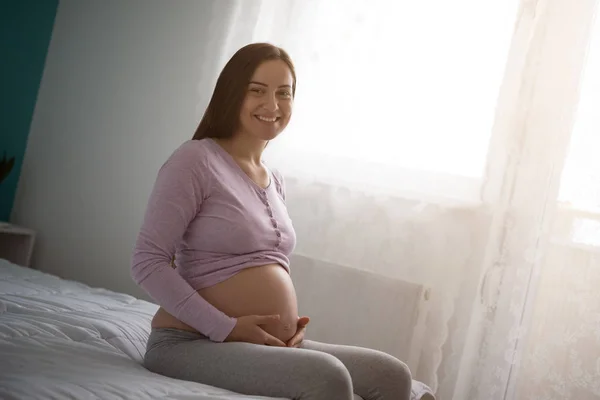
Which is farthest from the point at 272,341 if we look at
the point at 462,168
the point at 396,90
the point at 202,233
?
the point at 396,90

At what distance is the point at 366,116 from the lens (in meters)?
2.75

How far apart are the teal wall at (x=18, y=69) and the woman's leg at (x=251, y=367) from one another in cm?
248

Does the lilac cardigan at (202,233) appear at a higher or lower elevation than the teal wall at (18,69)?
lower

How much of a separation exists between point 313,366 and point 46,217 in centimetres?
266

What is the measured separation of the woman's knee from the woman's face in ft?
2.08

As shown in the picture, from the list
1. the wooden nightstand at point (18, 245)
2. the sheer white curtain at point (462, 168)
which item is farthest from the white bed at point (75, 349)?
the wooden nightstand at point (18, 245)

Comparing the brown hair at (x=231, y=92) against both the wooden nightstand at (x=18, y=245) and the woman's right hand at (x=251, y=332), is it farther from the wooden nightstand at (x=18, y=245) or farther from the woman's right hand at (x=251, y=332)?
the wooden nightstand at (x=18, y=245)

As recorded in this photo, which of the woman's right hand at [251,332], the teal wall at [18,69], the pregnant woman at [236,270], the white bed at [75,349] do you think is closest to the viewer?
the white bed at [75,349]

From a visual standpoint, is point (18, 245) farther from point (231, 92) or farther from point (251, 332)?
point (251, 332)

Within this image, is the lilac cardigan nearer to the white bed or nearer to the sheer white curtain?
the white bed

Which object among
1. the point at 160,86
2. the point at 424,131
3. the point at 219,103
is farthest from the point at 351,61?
the point at 219,103

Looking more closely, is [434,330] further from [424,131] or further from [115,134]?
[115,134]

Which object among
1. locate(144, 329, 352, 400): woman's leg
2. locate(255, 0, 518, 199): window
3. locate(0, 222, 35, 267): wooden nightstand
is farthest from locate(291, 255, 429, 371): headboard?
locate(0, 222, 35, 267): wooden nightstand

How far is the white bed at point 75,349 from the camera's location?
1142mm
